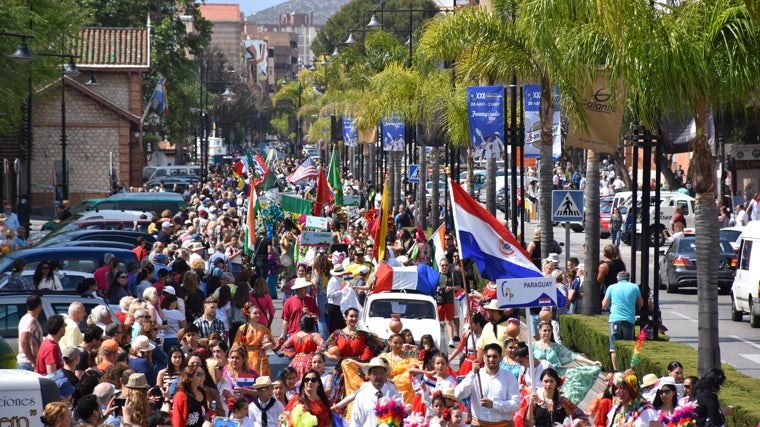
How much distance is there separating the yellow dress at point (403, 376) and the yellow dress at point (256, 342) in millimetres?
2183

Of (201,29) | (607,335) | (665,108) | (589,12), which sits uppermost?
(201,29)

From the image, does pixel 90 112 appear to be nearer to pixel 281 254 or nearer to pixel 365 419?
pixel 281 254

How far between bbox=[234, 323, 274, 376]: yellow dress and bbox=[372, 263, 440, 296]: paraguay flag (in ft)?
17.2

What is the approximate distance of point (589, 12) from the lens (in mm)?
15008

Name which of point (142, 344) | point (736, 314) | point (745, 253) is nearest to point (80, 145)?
point (736, 314)

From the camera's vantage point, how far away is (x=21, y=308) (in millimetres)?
17391

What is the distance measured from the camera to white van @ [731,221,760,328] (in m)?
25.0

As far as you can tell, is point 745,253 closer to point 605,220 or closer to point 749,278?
point 749,278

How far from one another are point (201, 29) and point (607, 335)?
194 feet

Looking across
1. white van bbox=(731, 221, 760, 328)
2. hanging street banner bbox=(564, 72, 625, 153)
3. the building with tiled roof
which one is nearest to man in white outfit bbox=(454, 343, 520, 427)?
hanging street banner bbox=(564, 72, 625, 153)

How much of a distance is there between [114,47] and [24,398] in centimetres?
5908

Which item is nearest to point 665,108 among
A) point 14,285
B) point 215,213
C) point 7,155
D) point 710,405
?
point 710,405

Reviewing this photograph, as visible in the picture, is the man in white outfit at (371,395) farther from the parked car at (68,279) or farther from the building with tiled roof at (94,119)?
the building with tiled roof at (94,119)

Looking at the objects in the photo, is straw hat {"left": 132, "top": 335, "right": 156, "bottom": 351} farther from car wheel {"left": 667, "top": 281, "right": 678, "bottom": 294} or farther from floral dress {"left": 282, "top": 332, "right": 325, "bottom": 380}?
car wheel {"left": 667, "top": 281, "right": 678, "bottom": 294}
